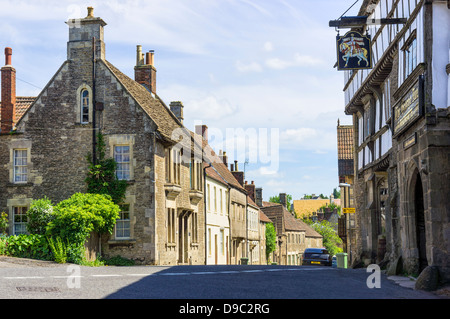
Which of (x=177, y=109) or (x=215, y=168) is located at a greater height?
(x=177, y=109)

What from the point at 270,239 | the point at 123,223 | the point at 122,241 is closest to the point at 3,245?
the point at 122,241

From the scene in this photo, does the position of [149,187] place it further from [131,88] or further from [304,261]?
[304,261]

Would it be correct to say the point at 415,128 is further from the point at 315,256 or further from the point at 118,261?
the point at 315,256

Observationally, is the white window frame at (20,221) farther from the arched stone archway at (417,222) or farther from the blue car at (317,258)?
the arched stone archway at (417,222)

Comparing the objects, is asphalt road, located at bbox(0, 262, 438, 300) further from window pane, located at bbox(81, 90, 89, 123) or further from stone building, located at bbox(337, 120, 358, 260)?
stone building, located at bbox(337, 120, 358, 260)

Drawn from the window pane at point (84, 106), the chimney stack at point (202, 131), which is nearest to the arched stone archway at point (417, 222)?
the window pane at point (84, 106)

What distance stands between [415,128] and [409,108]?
2.24ft

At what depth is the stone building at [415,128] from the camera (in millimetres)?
15836

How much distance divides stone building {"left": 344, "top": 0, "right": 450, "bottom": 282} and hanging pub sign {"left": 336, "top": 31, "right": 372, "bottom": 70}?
0.78 m

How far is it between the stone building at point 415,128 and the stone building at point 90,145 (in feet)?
32.8

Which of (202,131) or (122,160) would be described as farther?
(202,131)

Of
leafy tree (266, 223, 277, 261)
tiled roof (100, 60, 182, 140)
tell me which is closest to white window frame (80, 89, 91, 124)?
tiled roof (100, 60, 182, 140)

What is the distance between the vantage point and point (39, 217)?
88.8 ft

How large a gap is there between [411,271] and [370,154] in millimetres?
10325
